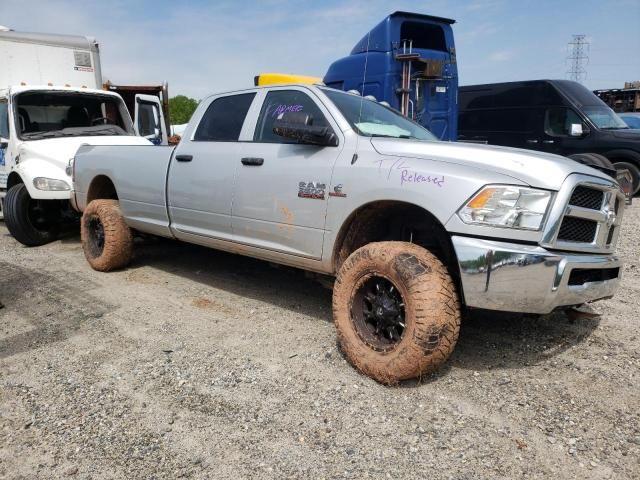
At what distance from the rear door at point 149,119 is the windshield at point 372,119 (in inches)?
221

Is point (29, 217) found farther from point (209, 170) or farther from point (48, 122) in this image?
point (209, 170)

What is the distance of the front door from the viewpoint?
3648 millimetres

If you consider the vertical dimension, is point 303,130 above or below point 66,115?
below

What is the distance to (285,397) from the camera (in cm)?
301

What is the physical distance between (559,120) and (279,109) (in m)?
8.53

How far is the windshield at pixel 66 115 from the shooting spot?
7.54 m

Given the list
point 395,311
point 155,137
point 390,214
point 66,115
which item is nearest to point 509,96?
point 155,137

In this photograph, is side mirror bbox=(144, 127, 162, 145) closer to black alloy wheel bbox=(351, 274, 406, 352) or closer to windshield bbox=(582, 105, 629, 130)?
black alloy wheel bbox=(351, 274, 406, 352)

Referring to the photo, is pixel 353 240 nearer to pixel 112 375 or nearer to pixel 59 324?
pixel 112 375

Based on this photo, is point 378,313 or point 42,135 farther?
point 42,135

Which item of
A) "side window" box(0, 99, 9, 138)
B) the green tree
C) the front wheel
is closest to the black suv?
the front wheel

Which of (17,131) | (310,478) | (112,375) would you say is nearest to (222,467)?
(310,478)

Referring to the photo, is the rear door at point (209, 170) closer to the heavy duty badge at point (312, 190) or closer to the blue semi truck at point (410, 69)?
the heavy duty badge at point (312, 190)

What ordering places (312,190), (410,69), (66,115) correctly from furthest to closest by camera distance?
(410,69) < (66,115) < (312,190)
